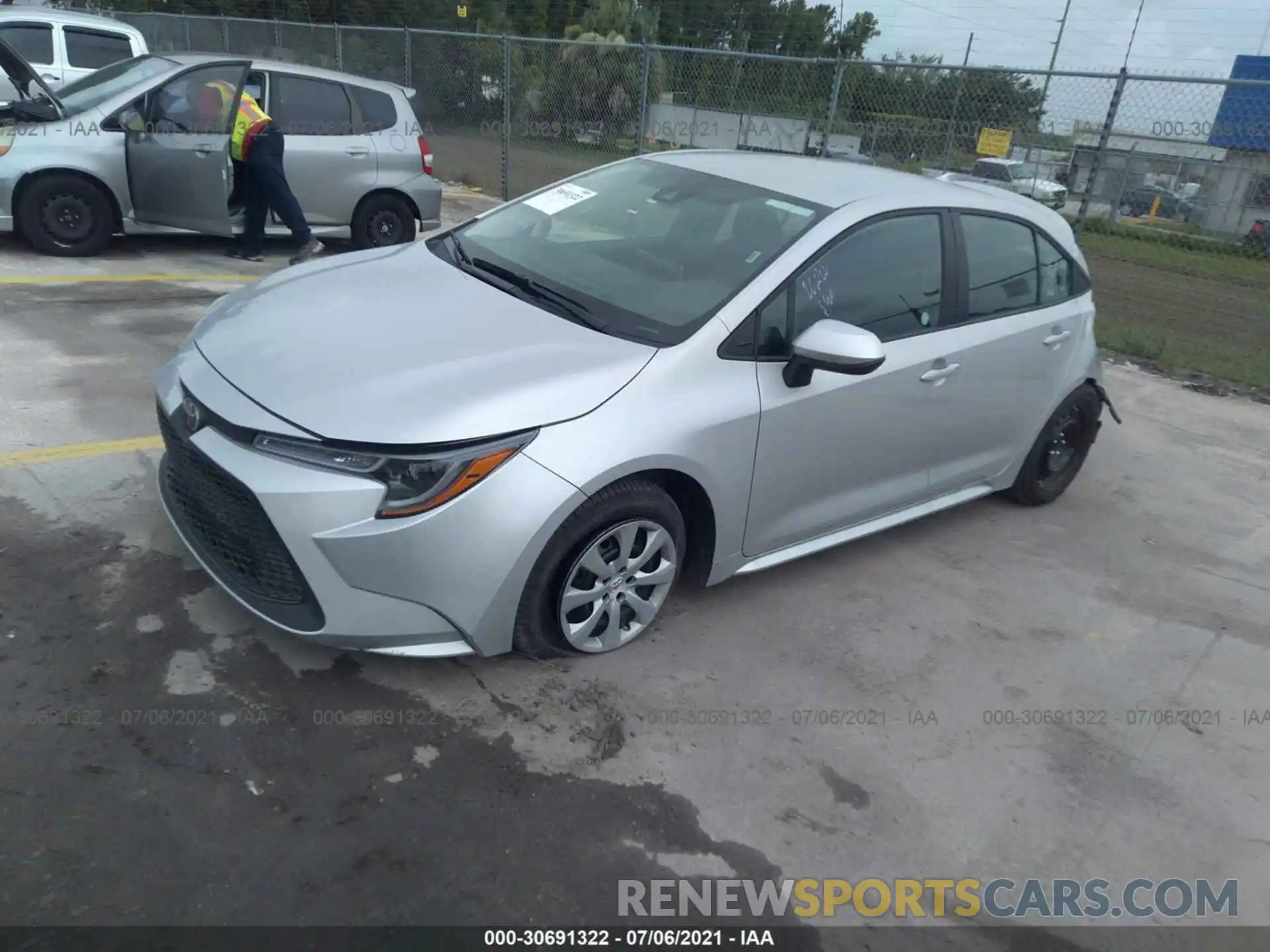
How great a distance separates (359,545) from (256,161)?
19.2ft

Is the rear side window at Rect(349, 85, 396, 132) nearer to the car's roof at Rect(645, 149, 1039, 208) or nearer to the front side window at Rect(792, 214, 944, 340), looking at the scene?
the car's roof at Rect(645, 149, 1039, 208)

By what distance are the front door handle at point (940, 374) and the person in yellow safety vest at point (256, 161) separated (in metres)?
5.24

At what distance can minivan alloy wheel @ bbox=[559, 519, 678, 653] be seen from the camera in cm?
309

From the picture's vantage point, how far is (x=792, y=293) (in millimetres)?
3449

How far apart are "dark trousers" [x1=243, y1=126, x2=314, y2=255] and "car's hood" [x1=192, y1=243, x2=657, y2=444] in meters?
4.39

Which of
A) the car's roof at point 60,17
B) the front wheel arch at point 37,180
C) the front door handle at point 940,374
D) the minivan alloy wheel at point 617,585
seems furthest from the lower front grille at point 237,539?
the car's roof at point 60,17

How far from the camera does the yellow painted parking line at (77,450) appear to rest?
13.4 feet

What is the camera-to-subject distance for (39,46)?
1098 cm

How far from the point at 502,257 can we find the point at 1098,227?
32.4ft

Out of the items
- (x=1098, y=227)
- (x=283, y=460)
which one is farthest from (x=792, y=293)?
(x=1098, y=227)

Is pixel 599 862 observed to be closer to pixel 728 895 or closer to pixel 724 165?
pixel 728 895

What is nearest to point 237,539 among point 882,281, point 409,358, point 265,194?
Result: point 409,358

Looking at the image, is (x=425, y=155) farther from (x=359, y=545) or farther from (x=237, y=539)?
(x=359, y=545)

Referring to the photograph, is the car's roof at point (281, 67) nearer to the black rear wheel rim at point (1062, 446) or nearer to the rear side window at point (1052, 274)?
the rear side window at point (1052, 274)
